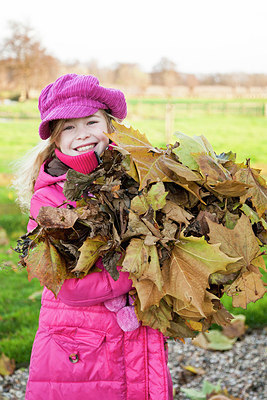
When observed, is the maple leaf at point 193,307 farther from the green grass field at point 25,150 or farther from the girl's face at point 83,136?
the girl's face at point 83,136

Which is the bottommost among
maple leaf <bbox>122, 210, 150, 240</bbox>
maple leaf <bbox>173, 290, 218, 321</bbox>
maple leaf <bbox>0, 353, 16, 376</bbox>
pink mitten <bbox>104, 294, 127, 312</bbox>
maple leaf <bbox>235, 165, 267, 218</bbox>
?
maple leaf <bbox>0, 353, 16, 376</bbox>

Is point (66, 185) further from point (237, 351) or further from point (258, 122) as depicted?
point (258, 122)

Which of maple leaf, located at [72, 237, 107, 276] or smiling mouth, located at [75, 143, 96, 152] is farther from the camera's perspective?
smiling mouth, located at [75, 143, 96, 152]

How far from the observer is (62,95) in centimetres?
168

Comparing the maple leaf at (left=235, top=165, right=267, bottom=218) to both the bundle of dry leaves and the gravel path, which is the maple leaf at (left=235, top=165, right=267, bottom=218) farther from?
the gravel path

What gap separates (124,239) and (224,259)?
11.6 inches

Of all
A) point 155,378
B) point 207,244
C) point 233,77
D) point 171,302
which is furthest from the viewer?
point 233,77

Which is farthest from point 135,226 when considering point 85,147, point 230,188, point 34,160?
point 34,160

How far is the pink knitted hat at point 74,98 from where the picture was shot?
1653 millimetres

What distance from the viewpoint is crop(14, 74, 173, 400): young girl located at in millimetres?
1598

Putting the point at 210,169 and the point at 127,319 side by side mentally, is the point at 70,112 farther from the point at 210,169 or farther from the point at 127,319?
the point at 127,319

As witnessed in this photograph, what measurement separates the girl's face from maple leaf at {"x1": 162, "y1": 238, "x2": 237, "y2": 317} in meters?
0.67

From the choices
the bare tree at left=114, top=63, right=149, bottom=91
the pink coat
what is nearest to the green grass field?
the pink coat

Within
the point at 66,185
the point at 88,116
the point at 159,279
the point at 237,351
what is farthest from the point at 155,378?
the point at 237,351
